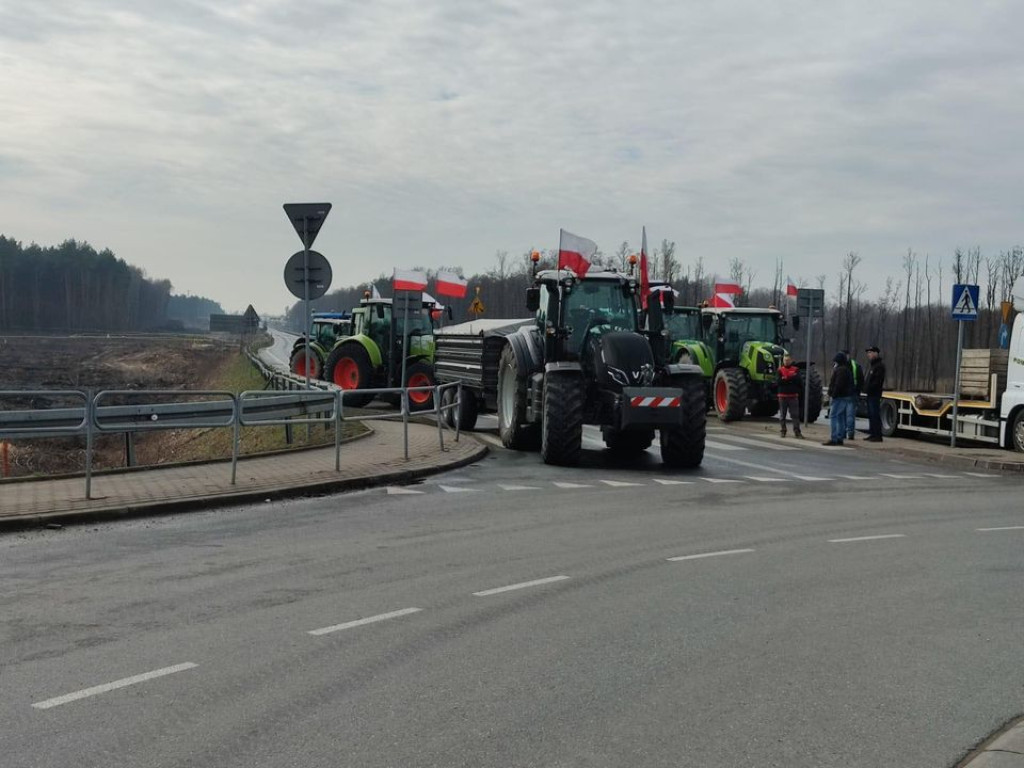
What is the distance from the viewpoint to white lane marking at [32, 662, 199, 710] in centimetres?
505

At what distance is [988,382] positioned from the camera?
20266 millimetres

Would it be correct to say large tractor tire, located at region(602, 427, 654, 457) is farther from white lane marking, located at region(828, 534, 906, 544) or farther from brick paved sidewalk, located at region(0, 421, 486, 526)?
white lane marking, located at region(828, 534, 906, 544)

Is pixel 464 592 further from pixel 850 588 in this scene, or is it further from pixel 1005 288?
pixel 1005 288

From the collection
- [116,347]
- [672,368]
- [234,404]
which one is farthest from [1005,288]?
[116,347]

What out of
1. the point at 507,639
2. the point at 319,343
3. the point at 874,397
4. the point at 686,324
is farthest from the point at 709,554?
the point at 319,343

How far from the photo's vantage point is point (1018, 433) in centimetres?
1927

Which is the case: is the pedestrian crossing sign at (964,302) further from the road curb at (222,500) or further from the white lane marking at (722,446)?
the road curb at (222,500)

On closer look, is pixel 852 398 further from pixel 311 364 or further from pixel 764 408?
pixel 311 364

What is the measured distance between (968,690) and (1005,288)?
4238 cm

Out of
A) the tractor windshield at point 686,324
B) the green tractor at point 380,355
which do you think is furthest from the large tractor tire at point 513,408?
the tractor windshield at point 686,324

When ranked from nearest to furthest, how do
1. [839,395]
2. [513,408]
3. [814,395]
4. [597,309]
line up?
[597,309] → [513,408] → [839,395] → [814,395]

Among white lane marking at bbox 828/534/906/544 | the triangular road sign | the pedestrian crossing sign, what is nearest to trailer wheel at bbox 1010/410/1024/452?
the pedestrian crossing sign

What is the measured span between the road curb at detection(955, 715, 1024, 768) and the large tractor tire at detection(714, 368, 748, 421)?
21.5 metres

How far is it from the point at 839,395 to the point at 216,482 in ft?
42.2
